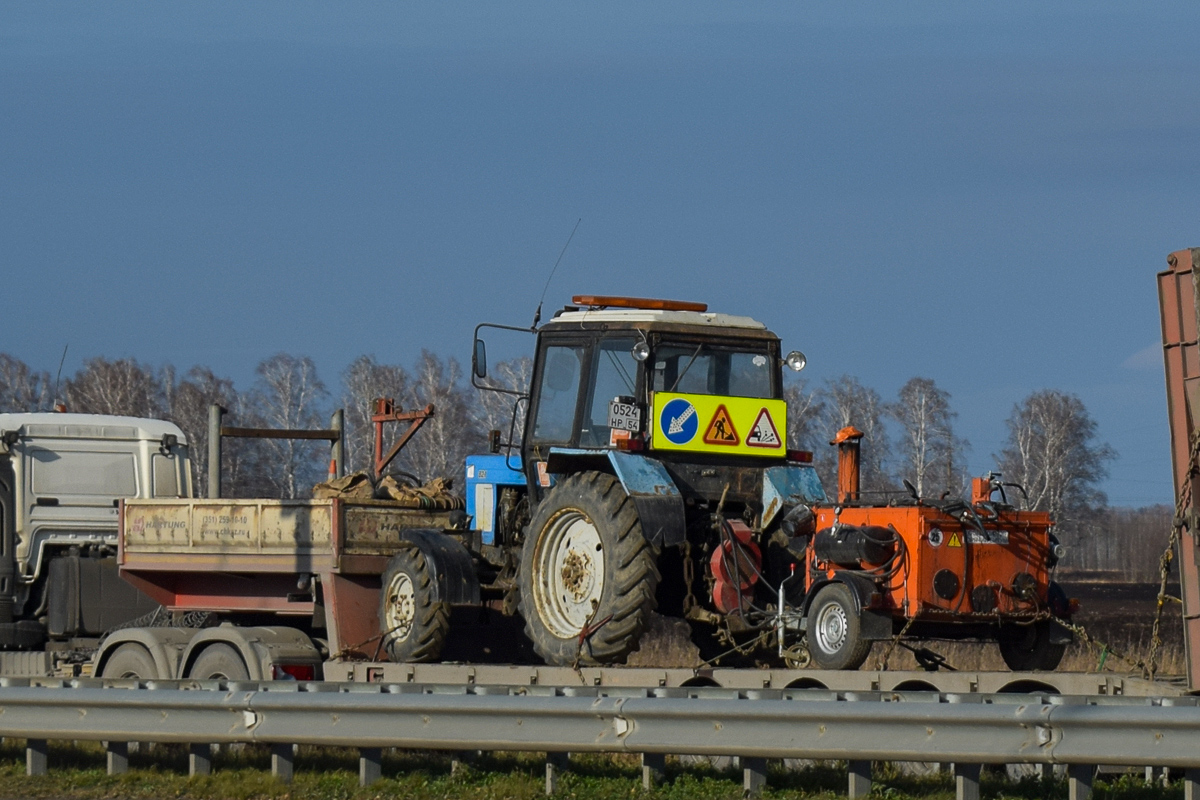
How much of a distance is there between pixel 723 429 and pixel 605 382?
895mm

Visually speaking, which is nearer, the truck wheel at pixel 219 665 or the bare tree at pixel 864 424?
the truck wheel at pixel 219 665

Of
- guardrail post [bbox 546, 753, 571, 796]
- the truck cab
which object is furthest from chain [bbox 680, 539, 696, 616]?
the truck cab

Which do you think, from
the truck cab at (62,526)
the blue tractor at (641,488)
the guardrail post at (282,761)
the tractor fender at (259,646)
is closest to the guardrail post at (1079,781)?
the blue tractor at (641,488)

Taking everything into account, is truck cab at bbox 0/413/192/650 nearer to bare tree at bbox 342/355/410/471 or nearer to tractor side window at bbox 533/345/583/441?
tractor side window at bbox 533/345/583/441

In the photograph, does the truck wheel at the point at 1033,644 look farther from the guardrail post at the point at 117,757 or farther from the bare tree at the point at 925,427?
→ the bare tree at the point at 925,427

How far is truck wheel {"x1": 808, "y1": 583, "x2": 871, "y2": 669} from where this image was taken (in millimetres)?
10695

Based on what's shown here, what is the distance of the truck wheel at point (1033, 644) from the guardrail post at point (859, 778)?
3049 millimetres

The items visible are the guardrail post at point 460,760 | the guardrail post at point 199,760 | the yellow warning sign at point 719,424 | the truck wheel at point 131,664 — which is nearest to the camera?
the guardrail post at point 460,760

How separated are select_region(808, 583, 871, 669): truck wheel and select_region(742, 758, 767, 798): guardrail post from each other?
204cm

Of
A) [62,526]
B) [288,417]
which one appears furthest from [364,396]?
[62,526]

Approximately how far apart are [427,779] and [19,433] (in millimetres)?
7698

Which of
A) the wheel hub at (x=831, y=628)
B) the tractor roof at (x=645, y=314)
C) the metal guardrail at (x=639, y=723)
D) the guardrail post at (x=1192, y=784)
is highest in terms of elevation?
the tractor roof at (x=645, y=314)

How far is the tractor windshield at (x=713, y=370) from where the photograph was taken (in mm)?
12594

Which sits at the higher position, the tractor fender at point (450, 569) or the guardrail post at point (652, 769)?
the tractor fender at point (450, 569)
